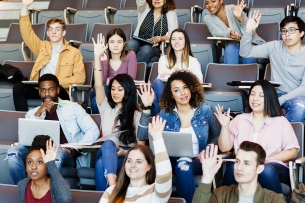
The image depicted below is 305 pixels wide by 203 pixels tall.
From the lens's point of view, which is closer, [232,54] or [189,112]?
[189,112]

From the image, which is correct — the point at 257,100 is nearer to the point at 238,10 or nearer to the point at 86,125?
the point at 86,125

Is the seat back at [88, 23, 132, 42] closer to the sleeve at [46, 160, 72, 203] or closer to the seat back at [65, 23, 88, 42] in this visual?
the seat back at [65, 23, 88, 42]

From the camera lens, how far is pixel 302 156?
368cm

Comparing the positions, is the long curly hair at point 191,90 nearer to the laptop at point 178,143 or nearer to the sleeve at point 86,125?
the laptop at point 178,143

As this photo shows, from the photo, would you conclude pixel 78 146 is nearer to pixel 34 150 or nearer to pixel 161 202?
pixel 34 150

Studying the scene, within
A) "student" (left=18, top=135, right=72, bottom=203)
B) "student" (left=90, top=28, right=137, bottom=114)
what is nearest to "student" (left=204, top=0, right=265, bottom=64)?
"student" (left=90, top=28, right=137, bottom=114)

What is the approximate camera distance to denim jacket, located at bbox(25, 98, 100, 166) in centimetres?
418

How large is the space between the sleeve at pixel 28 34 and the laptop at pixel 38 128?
156 cm

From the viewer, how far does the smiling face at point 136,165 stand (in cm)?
Answer: 308

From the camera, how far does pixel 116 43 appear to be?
486 cm

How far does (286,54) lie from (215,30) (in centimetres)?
92

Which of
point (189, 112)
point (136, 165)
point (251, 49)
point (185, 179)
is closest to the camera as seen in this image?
point (136, 165)

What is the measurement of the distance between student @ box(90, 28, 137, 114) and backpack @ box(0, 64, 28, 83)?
791 millimetres

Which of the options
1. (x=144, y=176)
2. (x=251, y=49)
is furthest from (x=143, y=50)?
(x=144, y=176)
